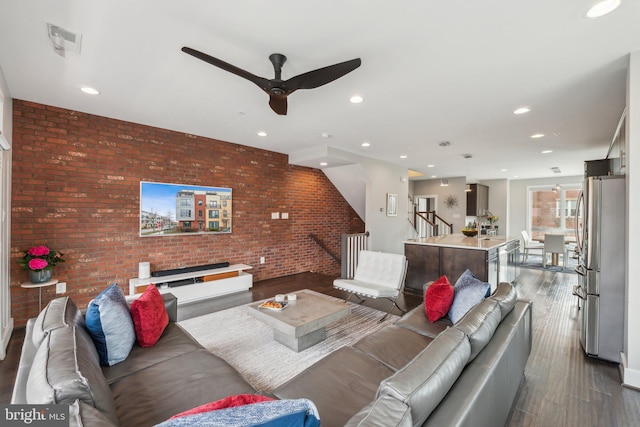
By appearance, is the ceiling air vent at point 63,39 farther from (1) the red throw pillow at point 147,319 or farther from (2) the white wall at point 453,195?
(2) the white wall at point 453,195

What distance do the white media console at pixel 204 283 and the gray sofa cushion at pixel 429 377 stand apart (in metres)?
3.91

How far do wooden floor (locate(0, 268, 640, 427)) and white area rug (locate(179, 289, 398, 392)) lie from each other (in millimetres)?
413

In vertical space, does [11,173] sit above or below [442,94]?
below

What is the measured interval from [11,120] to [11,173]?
2.02ft

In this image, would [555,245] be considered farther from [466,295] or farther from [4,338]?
[4,338]

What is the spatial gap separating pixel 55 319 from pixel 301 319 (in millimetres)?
1735

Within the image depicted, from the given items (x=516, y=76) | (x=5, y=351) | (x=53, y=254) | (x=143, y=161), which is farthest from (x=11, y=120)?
(x=516, y=76)

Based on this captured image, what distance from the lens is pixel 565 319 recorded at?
373 cm

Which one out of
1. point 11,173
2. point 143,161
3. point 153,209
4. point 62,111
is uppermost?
point 62,111

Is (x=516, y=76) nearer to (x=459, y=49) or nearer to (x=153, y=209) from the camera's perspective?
(x=459, y=49)

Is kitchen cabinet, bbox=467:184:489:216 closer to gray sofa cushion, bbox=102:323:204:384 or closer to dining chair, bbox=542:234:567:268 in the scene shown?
dining chair, bbox=542:234:567:268

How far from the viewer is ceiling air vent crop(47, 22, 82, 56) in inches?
78.4

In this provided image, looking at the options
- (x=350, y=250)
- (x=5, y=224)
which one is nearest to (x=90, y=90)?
(x=5, y=224)

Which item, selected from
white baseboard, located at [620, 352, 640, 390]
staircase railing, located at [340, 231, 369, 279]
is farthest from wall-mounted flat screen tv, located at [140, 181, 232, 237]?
white baseboard, located at [620, 352, 640, 390]
